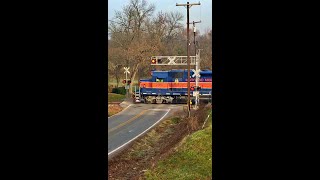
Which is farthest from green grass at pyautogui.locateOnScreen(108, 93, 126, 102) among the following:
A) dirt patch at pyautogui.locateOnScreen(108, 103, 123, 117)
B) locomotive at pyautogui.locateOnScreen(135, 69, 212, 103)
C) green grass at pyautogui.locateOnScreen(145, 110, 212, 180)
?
green grass at pyautogui.locateOnScreen(145, 110, 212, 180)

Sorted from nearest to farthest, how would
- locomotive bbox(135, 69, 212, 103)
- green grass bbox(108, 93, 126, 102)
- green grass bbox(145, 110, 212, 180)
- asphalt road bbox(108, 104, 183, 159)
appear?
green grass bbox(145, 110, 212, 180) → asphalt road bbox(108, 104, 183, 159) → locomotive bbox(135, 69, 212, 103) → green grass bbox(108, 93, 126, 102)

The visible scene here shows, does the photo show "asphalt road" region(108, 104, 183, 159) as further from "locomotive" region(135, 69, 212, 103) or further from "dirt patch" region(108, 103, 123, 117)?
"locomotive" region(135, 69, 212, 103)

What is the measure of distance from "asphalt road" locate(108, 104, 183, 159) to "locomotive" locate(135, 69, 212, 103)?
0.66 m

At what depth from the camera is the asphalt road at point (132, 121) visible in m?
13.9

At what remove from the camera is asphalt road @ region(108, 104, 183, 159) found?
547 inches

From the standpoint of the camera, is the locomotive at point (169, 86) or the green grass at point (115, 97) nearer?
the locomotive at point (169, 86)

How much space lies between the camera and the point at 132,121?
19.2 metres

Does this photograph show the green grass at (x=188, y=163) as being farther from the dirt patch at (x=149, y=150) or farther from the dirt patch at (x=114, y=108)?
the dirt patch at (x=114, y=108)

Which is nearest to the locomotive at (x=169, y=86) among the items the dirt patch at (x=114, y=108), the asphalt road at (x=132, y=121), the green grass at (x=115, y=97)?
the asphalt road at (x=132, y=121)

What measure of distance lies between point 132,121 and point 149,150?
644 cm

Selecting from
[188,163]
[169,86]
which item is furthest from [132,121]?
[188,163]

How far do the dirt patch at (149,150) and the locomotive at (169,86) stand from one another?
5.18 m
